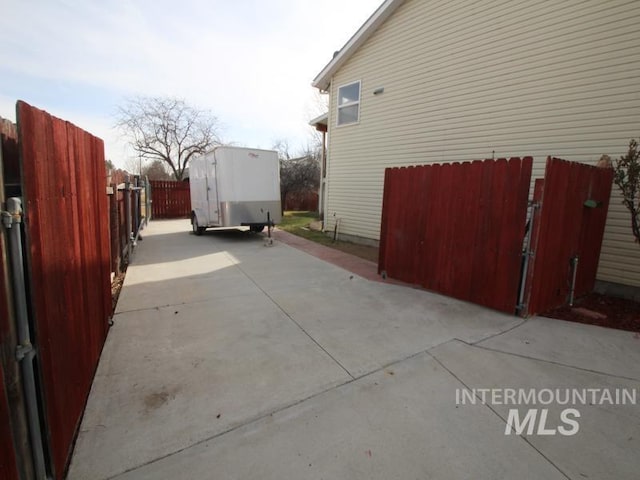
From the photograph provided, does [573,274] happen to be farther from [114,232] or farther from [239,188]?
[239,188]

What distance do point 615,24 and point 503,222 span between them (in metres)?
3.99

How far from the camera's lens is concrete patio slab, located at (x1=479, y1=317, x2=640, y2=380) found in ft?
10.1

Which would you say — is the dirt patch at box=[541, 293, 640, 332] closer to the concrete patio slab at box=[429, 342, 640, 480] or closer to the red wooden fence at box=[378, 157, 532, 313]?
the red wooden fence at box=[378, 157, 532, 313]

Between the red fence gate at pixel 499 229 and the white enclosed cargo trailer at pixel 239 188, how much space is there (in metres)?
4.73

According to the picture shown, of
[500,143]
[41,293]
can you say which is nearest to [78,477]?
[41,293]

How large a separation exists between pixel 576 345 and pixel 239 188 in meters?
7.94

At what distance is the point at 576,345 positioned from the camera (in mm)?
3465

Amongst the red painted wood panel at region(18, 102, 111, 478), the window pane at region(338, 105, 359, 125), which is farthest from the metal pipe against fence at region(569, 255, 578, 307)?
the window pane at region(338, 105, 359, 125)

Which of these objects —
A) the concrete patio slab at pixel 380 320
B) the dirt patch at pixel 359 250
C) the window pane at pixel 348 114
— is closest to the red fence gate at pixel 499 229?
the concrete patio slab at pixel 380 320

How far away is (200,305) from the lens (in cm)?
439

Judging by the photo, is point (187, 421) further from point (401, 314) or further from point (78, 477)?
point (401, 314)

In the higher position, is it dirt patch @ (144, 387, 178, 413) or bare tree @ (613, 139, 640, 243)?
bare tree @ (613, 139, 640, 243)

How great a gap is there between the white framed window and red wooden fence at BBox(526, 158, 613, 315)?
6273 millimetres

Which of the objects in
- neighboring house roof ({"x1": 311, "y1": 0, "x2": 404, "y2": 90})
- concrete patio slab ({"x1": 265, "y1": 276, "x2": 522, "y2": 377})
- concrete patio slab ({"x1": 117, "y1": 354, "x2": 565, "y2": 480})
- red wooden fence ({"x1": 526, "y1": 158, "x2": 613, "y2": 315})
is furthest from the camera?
neighboring house roof ({"x1": 311, "y1": 0, "x2": 404, "y2": 90})
